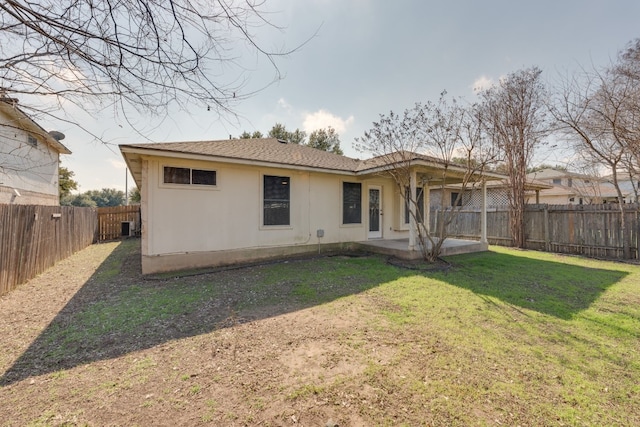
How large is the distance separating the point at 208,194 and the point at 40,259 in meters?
4.17

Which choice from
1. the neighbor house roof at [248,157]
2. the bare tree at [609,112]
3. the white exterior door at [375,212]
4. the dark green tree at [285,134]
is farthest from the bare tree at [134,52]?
the dark green tree at [285,134]

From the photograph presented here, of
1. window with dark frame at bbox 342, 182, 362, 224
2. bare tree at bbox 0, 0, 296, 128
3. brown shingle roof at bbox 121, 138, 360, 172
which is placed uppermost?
brown shingle roof at bbox 121, 138, 360, 172

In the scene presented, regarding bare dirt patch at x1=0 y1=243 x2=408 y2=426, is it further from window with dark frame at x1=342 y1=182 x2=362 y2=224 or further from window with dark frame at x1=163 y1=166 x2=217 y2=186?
window with dark frame at x1=342 y1=182 x2=362 y2=224

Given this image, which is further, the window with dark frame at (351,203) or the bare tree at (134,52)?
the window with dark frame at (351,203)

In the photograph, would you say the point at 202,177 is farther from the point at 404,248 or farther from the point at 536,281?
the point at 536,281

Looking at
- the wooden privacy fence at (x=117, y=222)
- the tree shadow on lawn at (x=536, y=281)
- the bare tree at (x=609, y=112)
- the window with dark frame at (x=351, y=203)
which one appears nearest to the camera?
the tree shadow on lawn at (x=536, y=281)

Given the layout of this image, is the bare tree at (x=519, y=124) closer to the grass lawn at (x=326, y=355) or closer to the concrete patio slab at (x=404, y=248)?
the concrete patio slab at (x=404, y=248)

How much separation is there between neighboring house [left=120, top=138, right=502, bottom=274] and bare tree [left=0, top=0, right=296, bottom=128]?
399cm

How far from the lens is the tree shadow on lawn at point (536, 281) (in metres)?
4.46

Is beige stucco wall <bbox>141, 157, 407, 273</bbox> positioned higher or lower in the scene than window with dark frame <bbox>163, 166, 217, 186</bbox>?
lower

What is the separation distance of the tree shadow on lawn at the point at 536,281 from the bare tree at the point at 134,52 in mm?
5144

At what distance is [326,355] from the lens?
291 centimetres

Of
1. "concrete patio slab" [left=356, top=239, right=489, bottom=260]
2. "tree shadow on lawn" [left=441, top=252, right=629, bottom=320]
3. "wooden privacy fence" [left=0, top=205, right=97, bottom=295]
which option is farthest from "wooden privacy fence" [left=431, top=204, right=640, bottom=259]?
"wooden privacy fence" [left=0, top=205, right=97, bottom=295]

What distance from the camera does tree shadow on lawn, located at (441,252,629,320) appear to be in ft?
14.6
